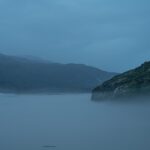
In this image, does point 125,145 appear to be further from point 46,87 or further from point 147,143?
point 46,87

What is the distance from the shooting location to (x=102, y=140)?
91.7 ft

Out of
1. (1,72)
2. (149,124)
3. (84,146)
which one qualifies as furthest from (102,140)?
(1,72)

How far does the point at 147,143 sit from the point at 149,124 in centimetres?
1253

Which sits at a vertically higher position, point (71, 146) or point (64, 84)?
point (64, 84)

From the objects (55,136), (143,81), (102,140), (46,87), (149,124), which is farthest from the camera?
(46,87)

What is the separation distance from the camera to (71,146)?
25609 mm

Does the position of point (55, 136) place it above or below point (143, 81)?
below

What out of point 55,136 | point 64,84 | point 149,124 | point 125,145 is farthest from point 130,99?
point 64,84

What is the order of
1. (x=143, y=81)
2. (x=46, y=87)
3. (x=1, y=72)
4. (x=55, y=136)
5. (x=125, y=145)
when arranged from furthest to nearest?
(x=46, y=87), (x=1, y=72), (x=143, y=81), (x=55, y=136), (x=125, y=145)

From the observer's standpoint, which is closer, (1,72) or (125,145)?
(125,145)

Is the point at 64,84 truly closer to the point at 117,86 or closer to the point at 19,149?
the point at 117,86

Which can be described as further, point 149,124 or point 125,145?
point 149,124

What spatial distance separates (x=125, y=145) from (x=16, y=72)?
520ft

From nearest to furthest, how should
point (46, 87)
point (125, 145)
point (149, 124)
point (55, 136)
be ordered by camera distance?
point (125, 145) → point (55, 136) → point (149, 124) → point (46, 87)
